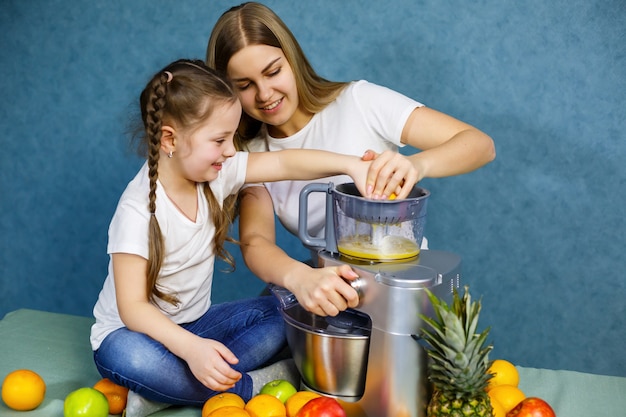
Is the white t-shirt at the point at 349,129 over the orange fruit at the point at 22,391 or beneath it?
over

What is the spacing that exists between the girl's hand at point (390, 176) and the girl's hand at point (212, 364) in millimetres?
427

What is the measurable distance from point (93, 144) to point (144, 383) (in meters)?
1.26

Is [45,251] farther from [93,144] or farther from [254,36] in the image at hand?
[254,36]

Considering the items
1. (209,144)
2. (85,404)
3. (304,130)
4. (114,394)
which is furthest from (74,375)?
(304,130)

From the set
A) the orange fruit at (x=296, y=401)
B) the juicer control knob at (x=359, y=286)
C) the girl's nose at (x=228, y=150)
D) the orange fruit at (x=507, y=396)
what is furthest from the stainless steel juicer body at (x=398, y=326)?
the girl's nose at (x=228, y=150)

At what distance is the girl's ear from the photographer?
63.0 inches

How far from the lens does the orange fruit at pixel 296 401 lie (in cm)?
149

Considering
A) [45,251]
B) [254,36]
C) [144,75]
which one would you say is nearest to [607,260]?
[254,36]

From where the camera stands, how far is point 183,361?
5.37 ft

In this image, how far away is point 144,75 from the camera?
8.44ft

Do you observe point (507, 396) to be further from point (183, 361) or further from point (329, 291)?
point (183, 361)

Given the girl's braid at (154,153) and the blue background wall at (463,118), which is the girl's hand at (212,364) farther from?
the blue background wall at (463,118)

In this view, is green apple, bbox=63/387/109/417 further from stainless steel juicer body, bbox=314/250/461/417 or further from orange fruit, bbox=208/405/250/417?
stainless steel juicer body, bbox=314/250/461/417

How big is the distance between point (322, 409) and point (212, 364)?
0.79 ft
